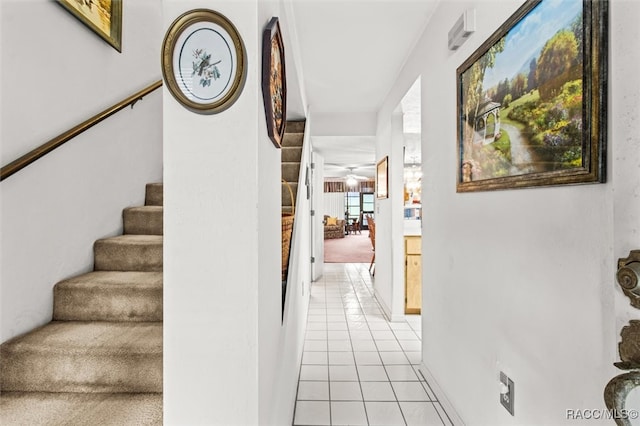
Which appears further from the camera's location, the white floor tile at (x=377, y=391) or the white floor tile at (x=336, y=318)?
the white floor tile at (x=336, y=318)

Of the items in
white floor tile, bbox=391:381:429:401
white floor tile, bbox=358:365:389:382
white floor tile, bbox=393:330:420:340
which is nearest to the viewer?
white floor tile, bbox=391:381:429:401

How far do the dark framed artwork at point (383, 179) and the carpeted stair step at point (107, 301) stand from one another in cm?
283

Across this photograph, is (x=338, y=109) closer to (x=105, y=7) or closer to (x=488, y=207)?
(x=105, y=7)

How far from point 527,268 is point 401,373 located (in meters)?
1.61

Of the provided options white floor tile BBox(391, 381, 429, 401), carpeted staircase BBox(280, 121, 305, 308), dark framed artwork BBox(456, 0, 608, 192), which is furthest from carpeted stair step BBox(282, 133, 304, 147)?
white floor tile BBox(391, 381, 429, 401)

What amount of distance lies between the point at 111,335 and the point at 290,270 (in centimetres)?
91

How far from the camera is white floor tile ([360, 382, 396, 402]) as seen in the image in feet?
6.79

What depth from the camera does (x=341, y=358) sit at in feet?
8.61

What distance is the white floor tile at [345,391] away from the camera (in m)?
2.07

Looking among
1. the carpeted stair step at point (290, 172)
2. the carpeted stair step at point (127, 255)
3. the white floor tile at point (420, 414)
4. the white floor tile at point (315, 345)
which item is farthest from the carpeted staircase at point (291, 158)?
the white floor tile at point (420, 414)

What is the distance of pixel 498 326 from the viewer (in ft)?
4.47

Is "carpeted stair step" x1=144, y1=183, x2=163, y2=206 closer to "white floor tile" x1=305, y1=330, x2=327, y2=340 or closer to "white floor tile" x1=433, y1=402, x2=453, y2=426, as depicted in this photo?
"white floor tile" x1=305, y1=330, x2=327, y2=340

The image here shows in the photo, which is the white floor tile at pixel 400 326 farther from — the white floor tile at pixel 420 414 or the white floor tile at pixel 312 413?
the white floor tile at pixel 312 413

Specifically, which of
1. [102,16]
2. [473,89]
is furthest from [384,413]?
[102,16]
